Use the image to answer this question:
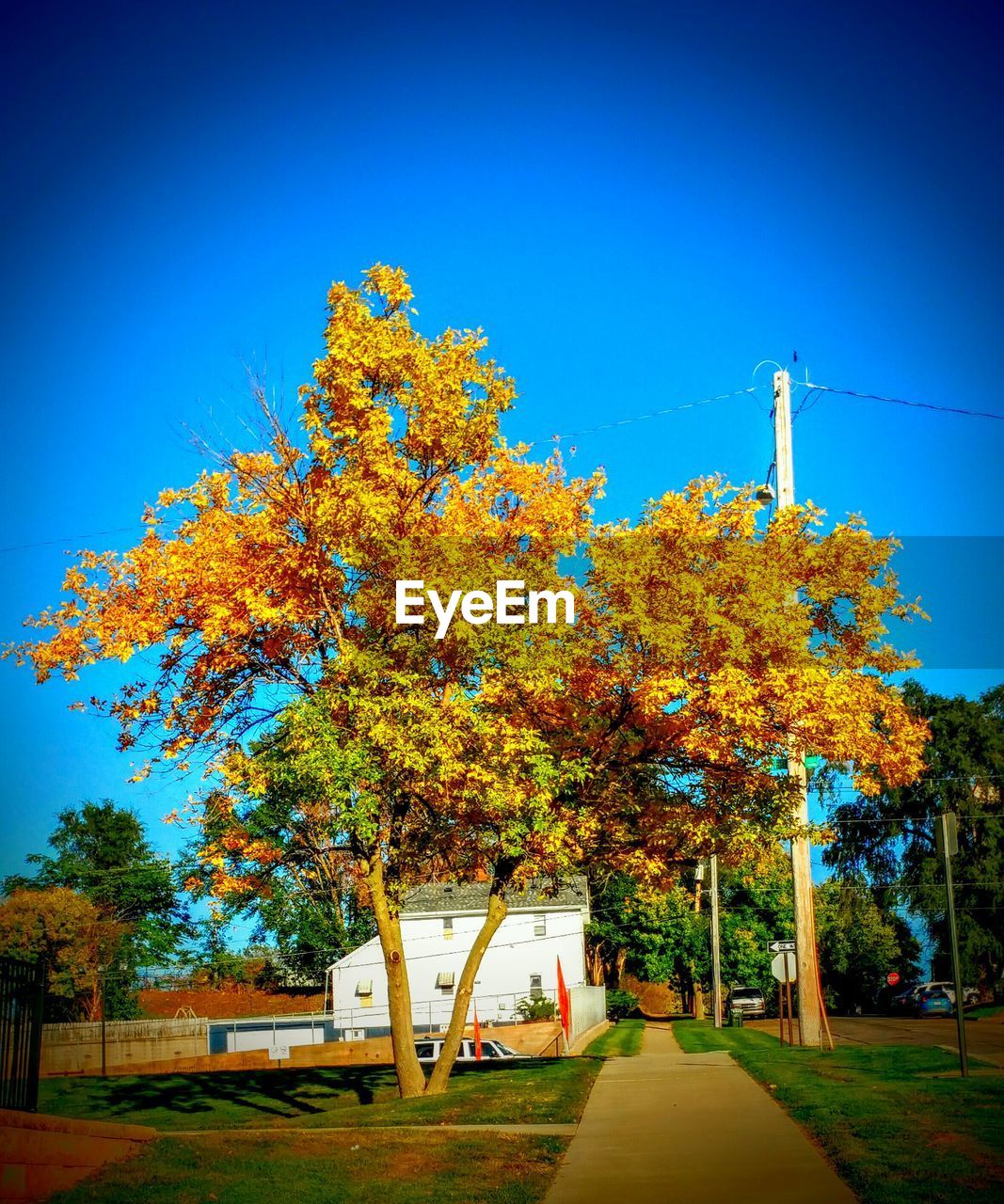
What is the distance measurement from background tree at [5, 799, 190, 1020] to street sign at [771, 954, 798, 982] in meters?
37.2

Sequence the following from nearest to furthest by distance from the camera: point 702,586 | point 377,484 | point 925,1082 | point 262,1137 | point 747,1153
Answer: point 747,1153, point 262,1137, point 925,1082, point 702,586, point 377,484

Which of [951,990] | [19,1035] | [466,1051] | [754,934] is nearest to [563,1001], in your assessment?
[466,1051]

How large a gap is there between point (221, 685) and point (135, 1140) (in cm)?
743

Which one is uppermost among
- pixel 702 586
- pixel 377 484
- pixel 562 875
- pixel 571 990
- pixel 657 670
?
pixel 377 484

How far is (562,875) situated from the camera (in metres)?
17.7

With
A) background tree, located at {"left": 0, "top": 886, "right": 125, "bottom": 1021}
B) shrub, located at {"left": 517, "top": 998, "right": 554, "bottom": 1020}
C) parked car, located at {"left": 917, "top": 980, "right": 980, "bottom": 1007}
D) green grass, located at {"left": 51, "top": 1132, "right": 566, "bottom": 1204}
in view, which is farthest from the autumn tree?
background tree, located at {"left": 0, "top": 886, "right": 125, "bottom": 1021}

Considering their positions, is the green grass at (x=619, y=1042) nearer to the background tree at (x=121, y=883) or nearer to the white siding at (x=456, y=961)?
the white siding at (x=456, y=961)

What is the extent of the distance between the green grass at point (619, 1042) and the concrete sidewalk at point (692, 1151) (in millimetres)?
11470

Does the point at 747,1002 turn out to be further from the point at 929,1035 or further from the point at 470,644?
the point at 470,644

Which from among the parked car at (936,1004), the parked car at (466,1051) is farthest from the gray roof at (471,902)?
the parked car at (466,1051)

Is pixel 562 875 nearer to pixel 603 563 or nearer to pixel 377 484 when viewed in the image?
pixel 603 563

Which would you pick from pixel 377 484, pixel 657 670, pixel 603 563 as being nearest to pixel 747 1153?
pixel 657 670

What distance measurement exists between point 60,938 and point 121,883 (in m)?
14.9

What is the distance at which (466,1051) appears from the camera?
29.9m
